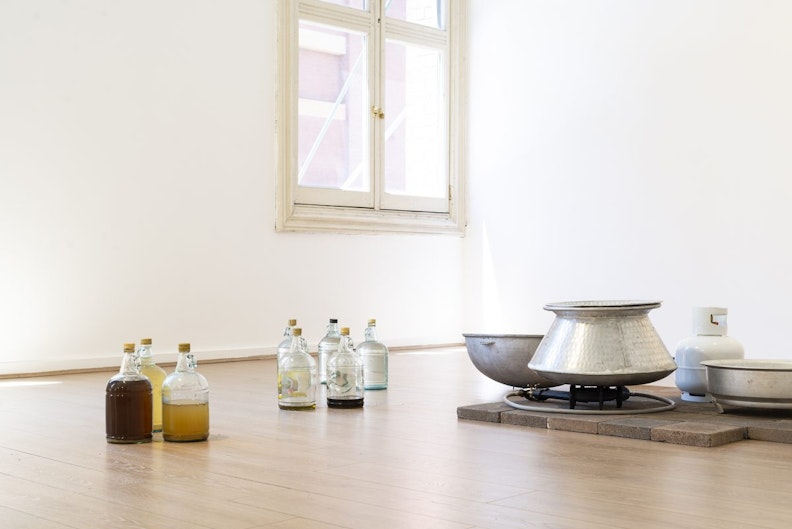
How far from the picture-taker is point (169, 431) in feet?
9.20

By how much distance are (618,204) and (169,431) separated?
3.84m

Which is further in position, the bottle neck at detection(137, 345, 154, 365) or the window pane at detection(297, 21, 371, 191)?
the window pane at detection(297, 21, 371, 191)

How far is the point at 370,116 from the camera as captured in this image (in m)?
6.53

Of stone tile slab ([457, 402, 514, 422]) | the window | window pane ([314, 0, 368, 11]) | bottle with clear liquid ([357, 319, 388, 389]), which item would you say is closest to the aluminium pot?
stone tile slab ([457, 402, 514, 422])

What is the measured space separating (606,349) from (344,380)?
96 cm

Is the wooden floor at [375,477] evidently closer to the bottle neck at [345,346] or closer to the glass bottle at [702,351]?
the bottle neck at [345,346]

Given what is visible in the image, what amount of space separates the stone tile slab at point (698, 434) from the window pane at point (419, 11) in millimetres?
4487

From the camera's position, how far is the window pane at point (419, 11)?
6.73 meters

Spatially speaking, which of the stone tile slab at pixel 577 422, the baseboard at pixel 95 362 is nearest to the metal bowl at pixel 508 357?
the stone tile slab at pixel 577 422

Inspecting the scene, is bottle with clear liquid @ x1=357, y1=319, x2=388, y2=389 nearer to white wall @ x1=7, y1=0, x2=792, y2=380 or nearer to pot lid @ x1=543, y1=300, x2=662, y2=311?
pot lid @ x1=543, y1=300, x2=662, y2=311

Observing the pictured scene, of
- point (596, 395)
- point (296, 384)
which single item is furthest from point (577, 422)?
point (296, 384)

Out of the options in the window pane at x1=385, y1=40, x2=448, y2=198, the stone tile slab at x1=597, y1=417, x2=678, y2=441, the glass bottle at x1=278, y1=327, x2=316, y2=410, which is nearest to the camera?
the stone tile slab at x1=597, y1=417, x2=678, y2=441

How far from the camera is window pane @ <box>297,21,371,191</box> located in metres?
6.20

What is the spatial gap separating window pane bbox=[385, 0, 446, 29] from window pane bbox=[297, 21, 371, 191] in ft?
1.23
